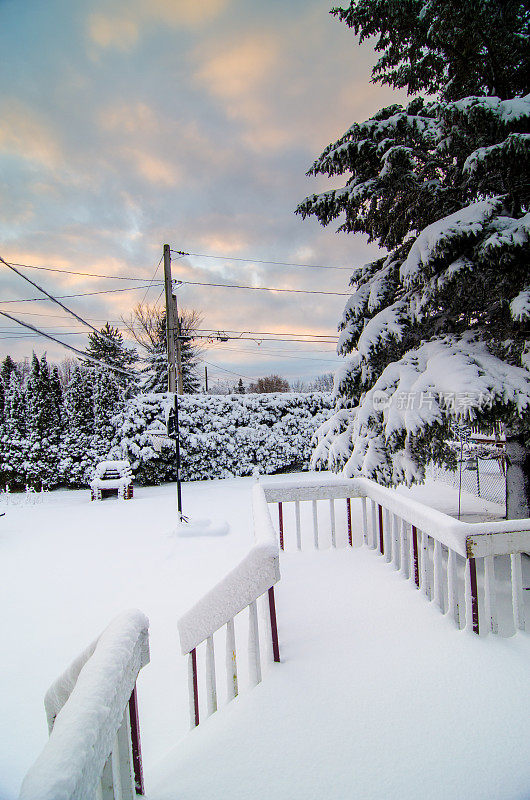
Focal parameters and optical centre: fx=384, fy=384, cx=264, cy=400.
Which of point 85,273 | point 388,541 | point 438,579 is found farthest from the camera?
point 85,273

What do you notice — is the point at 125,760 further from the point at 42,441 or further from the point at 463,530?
the point at 42,441

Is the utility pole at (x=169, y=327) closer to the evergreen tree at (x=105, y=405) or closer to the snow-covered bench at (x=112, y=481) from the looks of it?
the evergreen tree at (x=105, y=405)

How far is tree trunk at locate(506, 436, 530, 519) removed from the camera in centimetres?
479

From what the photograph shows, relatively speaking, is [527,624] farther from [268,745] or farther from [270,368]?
[270,368]

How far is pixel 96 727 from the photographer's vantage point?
0.90 m

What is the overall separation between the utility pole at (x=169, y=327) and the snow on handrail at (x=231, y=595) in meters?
11.6

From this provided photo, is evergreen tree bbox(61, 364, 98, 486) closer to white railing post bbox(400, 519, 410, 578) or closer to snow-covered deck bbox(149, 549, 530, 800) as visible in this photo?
white railing post bbox(400, 519, 410, 578)

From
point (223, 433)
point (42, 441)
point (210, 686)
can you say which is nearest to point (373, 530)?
point (210, 686)

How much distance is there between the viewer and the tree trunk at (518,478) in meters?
A: 4.79

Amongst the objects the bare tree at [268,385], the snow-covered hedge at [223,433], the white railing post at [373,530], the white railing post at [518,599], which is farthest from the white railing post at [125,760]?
the bare tree at [268,385]

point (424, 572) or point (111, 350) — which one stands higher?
point (111, 350)

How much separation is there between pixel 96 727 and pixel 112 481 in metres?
10.8

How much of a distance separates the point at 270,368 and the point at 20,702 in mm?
36684

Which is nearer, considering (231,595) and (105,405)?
(231,595)
